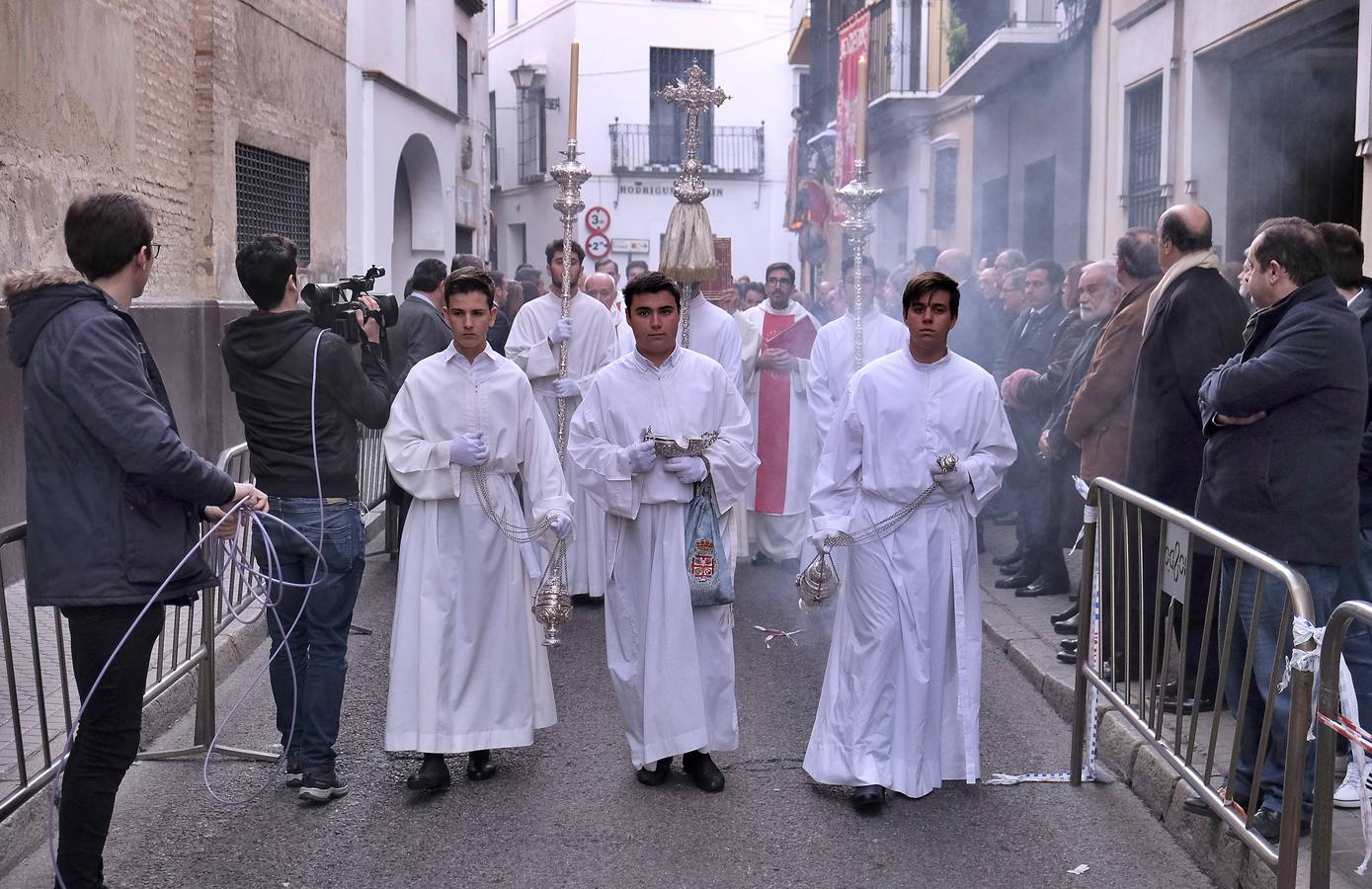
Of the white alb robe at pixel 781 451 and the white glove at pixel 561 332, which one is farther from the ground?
the white glove at pixel 561 332

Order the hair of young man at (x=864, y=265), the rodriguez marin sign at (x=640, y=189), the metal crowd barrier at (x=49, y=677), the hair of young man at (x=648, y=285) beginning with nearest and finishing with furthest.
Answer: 1. the metal crowd barrier at (x=49, y=677)
2. the hair of young man at (x=648, y=285)
3. the hair of young man at (x=864, y=265)
4. the rodriguez marin sign at (x=640, y=189)

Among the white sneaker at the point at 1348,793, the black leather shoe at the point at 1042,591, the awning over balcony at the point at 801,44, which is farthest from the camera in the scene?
the awning over balcony at the point at 801,44

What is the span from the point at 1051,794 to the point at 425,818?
2.23 m

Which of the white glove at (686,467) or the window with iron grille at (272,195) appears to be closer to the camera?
the white glove at (686,467)

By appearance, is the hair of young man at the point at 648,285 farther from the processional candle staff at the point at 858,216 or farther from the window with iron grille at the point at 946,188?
the window with iron grille at the point at 946,188

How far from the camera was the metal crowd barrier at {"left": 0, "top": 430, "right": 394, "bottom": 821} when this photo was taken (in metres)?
4.66

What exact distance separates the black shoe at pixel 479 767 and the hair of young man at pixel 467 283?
5.48 feet

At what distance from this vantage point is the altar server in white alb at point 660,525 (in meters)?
5.55

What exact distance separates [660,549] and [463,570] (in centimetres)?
72

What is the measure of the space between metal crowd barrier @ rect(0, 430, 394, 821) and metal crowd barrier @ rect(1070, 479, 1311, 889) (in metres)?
3.03

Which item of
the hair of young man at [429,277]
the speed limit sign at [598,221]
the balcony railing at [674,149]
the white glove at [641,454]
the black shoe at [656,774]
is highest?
the balcony railing at [674,149]

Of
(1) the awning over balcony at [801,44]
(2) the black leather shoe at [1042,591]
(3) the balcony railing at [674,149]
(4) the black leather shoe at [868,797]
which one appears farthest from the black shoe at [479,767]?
(3) the balcony railing at [674,149]

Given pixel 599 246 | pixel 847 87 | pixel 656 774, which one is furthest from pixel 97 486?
pixel 847 87

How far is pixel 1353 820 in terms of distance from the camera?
470cm
